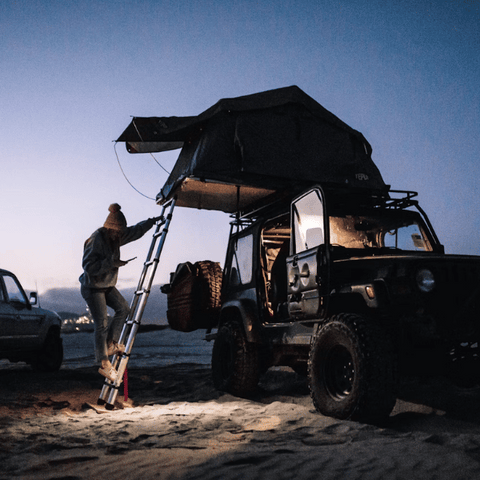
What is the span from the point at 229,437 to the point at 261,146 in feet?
12.3

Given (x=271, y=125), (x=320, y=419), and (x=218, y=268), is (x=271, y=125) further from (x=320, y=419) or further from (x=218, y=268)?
(x=320, y=419)

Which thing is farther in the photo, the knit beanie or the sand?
the knit beanie

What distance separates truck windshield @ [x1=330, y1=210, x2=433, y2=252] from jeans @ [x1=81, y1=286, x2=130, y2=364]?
2943 mm

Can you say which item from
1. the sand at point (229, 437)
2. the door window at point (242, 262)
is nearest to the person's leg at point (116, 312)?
the sand at point (229, 437)

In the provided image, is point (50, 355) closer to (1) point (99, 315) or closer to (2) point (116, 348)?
(1) point (99, 315)

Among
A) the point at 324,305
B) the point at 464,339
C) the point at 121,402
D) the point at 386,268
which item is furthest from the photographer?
the point at 121,402

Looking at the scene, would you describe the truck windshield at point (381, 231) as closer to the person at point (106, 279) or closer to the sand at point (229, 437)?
the sand at point (229, 437)

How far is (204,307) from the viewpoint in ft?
24.3

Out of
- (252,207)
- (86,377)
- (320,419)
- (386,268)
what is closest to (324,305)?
(386,268)

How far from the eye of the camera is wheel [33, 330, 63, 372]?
33.9ft

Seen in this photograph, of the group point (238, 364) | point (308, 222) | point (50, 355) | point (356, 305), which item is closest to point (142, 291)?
point (238, 364)

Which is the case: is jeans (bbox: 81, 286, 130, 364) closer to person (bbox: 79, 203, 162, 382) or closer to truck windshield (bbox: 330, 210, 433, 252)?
person (bbox: 79, 203, 162, 382)

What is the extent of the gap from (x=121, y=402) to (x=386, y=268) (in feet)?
11.8

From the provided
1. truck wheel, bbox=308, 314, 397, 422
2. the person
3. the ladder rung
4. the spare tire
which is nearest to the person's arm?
the person
